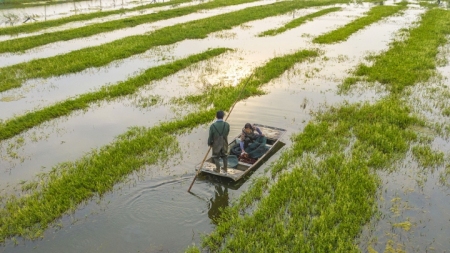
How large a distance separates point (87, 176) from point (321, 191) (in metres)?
6.54

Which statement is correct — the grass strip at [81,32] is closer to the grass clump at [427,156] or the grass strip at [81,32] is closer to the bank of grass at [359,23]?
the bank of grass at [359,23]

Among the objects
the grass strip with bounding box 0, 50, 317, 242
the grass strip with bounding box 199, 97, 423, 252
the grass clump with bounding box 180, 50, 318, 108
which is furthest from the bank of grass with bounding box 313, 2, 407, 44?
the grass strip with bounding box 0, 50, 317, 242

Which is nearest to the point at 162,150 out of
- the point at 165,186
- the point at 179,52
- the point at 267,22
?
the point at 165,186

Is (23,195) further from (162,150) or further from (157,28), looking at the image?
(157,28)

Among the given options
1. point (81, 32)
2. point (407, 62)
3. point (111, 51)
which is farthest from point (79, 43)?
point (407, 62)

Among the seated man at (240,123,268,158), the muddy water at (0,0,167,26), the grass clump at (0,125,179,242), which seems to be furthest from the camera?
the muddy water at (0,0,167,26)

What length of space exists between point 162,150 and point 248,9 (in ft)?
111

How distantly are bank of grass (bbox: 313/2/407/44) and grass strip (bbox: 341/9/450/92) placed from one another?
4200 millimetres

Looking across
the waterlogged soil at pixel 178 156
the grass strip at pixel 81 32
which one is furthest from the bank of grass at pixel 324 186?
the grass strip at pixel 81 32

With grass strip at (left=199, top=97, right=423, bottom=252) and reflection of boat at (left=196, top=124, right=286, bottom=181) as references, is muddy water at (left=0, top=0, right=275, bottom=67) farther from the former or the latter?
grass strip at (left=199, top=97, right=423, bottom=252)

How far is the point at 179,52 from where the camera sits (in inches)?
973

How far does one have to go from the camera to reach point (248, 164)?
1067cm

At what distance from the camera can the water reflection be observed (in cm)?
887

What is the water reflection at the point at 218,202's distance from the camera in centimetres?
887
